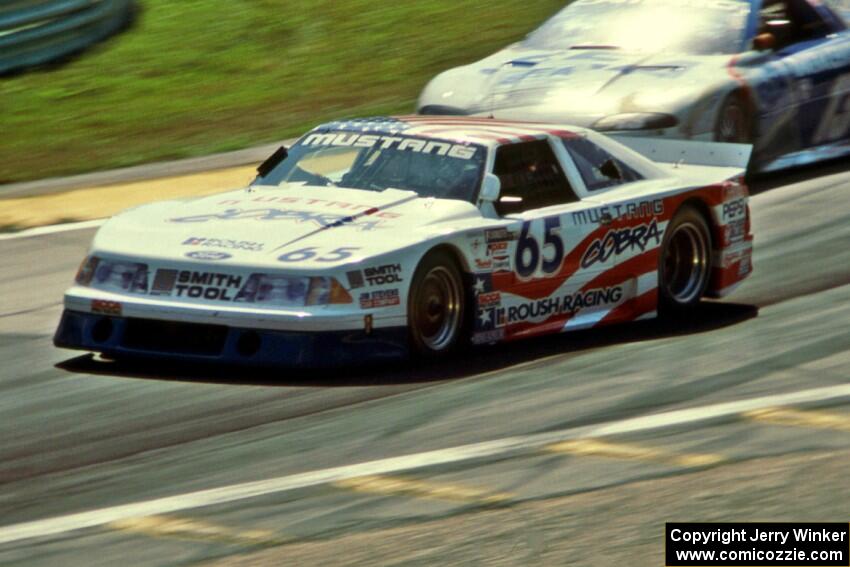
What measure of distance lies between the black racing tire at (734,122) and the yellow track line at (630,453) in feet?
19.8

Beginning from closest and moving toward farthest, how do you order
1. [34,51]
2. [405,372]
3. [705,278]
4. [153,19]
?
[405,372] → [705,278] → [34,51] → [153,19]

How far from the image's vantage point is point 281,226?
8.40 meters

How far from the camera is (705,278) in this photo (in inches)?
402

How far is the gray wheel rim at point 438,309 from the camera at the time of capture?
27.6 feet

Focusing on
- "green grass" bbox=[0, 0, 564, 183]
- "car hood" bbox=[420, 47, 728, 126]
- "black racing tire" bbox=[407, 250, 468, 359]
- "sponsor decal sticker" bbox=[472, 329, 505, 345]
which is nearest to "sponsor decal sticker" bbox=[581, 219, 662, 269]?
"sponsor decal sticker" bbox=[472, 329, 505, 345]

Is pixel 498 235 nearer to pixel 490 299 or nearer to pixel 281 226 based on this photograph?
pixel 490 299

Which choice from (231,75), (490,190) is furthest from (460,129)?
(231,75)

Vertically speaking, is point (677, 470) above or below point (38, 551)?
below

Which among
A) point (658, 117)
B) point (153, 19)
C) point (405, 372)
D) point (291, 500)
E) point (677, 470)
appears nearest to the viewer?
point (291, 500)

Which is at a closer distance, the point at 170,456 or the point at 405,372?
the point at 170,456

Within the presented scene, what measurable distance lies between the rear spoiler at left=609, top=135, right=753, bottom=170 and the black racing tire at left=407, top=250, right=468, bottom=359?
2.58m

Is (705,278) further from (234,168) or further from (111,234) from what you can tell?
(234,168)

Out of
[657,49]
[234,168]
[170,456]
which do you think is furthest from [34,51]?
[170,456]

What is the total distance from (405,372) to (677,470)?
203cm
